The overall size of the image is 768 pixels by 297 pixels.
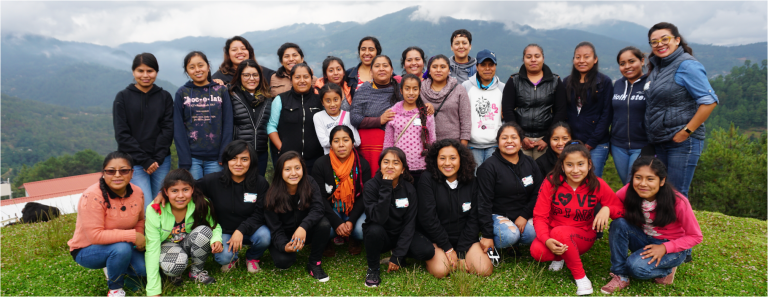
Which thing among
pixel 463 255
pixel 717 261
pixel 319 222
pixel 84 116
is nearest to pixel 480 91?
pixel 463 255

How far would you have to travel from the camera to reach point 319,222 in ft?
15.8

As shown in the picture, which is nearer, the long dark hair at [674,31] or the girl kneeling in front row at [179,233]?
the girl kneeling in front row at [179,233]

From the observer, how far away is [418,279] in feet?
15.3

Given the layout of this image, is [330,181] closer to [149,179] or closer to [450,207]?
[450,207]

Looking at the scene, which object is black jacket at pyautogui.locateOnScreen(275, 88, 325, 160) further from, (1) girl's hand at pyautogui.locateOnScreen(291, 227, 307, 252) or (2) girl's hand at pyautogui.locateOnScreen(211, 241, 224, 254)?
(2) girl's hand at pyautogui.locateOnScreen(211, 241, 224, 254)

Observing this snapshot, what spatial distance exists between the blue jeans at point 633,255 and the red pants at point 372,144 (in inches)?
121

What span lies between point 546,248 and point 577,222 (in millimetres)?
479

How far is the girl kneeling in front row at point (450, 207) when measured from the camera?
4.78m

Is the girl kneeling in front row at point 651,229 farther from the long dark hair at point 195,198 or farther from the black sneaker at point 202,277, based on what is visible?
the long dark hair at point 195,198

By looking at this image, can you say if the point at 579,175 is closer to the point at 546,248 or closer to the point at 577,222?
the point at 577,222

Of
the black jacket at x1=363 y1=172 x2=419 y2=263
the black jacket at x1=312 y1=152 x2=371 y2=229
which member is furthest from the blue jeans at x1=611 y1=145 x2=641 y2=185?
the black jacket at x1=312 y1=152 x2=371 y2=229

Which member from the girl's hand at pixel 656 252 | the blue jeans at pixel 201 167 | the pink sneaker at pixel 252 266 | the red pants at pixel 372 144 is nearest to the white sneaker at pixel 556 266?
the girl's hand at pixel 656 252

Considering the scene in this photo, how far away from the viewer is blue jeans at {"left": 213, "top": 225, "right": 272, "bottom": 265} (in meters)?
4.67

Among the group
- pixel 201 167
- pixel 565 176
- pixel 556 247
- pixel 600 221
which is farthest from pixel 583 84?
pixel 201 167
